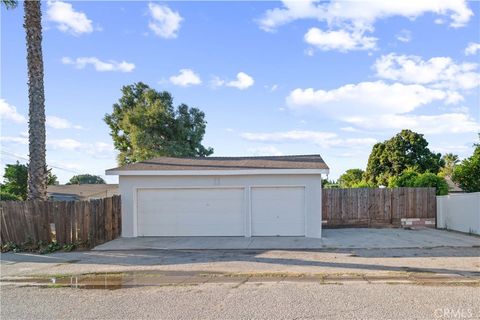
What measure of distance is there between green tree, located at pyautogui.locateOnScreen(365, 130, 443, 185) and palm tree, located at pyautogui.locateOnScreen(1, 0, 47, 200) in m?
32.0

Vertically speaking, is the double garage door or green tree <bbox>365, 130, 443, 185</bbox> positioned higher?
green tree <bbox>365, 130, 443, 185</bbox>

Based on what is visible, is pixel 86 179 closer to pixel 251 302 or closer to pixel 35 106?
pixel 35 106

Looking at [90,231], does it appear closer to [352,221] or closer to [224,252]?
[224,252]

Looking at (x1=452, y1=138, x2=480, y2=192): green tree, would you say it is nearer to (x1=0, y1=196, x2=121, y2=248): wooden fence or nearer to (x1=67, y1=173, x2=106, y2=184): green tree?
(x1=0, y1=196, x2=121, y2=248): wooden fence

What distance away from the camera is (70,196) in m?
40.3

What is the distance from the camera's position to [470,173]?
18359 mm

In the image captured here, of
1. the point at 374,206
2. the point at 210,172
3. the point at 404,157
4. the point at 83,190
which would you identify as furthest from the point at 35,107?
the point at 404,157

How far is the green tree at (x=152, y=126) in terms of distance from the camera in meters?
29.8

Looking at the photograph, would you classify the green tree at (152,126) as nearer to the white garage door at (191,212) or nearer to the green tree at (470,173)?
the white garage door at (191,212)

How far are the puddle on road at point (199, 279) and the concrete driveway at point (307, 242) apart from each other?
3588 mm

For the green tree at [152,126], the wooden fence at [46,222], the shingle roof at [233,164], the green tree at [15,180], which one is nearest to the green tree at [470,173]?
the shingle roof at [233,164]

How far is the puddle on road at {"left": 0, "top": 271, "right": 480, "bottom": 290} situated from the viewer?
774cm

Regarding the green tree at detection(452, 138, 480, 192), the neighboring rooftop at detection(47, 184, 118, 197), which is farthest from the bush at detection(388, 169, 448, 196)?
the neighboring rooftop at detection(47, 184, 118, 197)

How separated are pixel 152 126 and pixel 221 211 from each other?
56.2 feet
